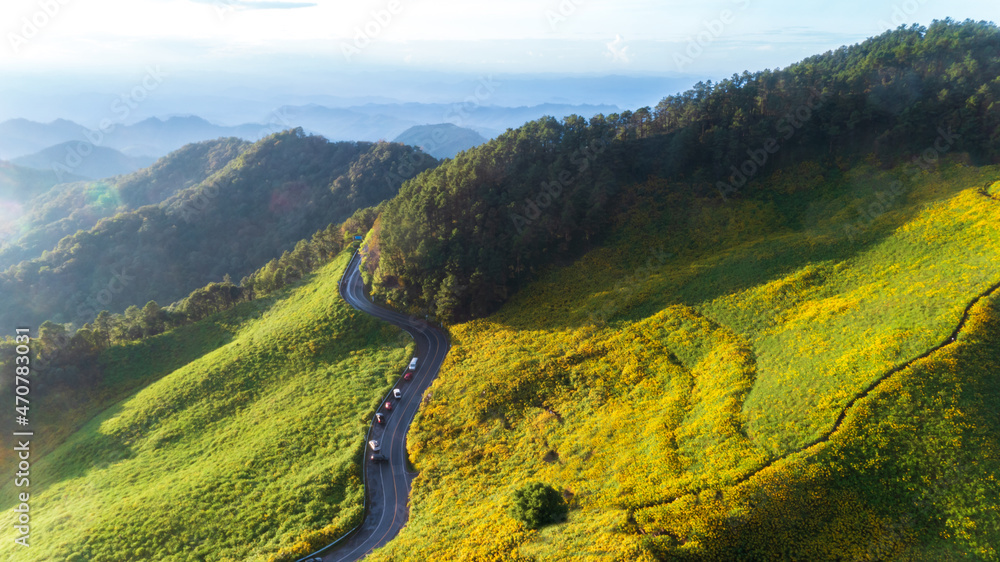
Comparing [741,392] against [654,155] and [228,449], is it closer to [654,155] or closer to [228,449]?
[654,155]

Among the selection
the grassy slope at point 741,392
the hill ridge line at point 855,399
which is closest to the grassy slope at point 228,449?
the grassy slope at point 741,392

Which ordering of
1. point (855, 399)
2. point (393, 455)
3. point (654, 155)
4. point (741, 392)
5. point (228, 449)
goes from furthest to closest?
1. point (654, 155)
2. point (228, 449)
3. point (393, 455)
4. point (741, 392)
5. point (855, 399)

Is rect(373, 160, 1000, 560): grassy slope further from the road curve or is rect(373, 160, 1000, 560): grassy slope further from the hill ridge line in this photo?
the road curve

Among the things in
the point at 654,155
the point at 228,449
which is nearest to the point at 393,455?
the point at 228,449

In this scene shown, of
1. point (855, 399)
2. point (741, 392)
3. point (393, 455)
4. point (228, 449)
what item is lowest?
point (393, 455)

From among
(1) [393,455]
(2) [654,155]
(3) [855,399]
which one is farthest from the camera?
(2) [654,155]

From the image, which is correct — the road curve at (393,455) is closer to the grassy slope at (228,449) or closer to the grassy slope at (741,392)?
the grassy slope at (228,449)

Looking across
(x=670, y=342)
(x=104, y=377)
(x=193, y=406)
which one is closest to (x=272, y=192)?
(x=104, y=377)
